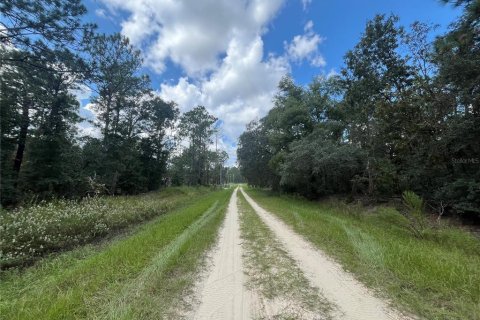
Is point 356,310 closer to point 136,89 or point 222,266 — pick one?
point 222,266

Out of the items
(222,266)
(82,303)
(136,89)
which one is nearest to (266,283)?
(222,266)

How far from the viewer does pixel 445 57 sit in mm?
10086

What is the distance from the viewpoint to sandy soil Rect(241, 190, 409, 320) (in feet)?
10.1

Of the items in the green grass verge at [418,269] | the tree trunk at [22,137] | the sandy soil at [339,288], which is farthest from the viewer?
the tree trunk at [22,137]

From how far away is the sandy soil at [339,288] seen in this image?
308cm

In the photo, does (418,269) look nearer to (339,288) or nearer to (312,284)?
(339,288)

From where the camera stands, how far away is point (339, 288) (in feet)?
12.6

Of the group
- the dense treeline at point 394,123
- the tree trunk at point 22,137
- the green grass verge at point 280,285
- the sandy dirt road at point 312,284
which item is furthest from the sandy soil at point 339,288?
the tree trunk at point 22,137

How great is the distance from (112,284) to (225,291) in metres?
1.86

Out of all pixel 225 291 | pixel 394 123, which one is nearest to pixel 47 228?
pixel 225 291

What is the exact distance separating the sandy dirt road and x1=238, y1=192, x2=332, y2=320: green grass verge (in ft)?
0.43

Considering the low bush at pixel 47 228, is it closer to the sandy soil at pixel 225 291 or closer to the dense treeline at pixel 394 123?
the sandy soil at pixel 225 291

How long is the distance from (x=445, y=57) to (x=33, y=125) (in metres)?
28.5

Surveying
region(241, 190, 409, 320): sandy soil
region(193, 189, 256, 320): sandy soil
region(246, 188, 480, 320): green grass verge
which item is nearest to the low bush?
region(193, 189, 256, 320): sandy soil
